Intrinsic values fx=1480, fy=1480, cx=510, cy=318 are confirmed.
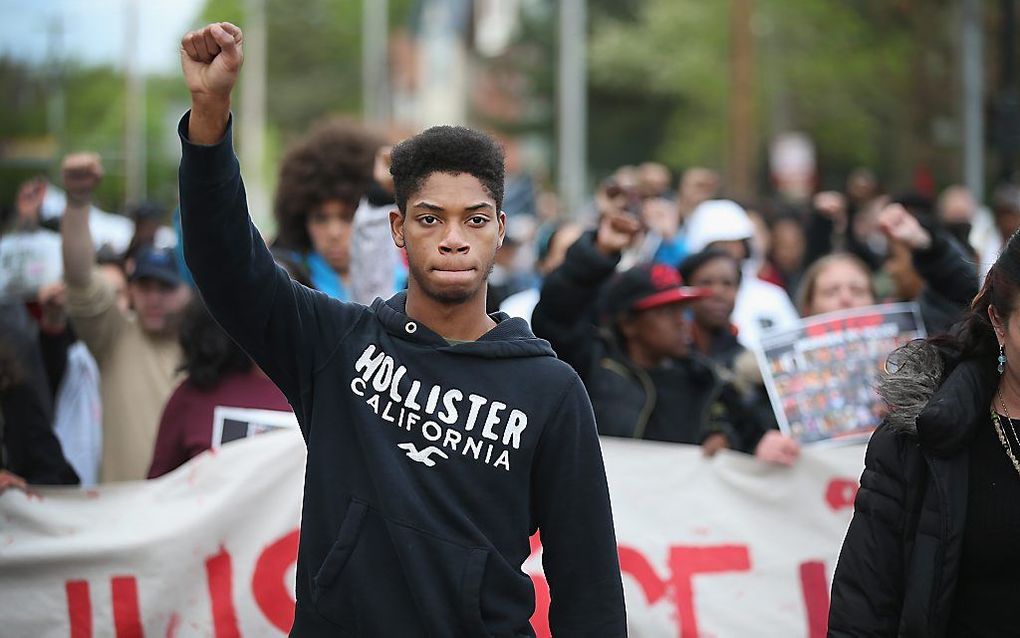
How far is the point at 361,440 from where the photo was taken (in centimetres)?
309

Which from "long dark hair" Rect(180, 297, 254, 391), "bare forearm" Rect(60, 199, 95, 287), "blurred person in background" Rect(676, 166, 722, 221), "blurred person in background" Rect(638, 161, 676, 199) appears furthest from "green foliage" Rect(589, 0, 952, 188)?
"long dark hair" Rect(180, 297, 254, 391)

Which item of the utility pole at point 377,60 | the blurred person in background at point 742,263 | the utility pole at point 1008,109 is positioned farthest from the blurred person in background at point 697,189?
the utility pole at point 377,60

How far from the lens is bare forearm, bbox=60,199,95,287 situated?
18.5ft

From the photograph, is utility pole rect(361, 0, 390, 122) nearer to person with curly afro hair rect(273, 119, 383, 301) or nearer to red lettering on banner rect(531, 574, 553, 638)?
person with curly afro hair rect(273, 119, 383, 301)

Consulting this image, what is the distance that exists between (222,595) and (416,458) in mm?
2155

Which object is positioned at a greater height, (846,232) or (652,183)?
(652,183)

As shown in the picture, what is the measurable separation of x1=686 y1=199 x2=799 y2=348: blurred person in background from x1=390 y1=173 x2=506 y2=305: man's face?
14.5 ft

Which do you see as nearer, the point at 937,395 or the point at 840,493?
the point at 937,395

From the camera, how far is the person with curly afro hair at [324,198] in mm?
5668

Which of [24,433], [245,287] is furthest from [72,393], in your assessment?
[245,287]

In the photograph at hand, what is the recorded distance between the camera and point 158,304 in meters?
6.24

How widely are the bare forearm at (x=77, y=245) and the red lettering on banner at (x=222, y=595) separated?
1.41 meters

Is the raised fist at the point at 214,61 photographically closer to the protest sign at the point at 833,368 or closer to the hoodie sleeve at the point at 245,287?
the hoodie sleeve at the point at 245,287

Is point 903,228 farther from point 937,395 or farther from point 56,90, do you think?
point 56,90
